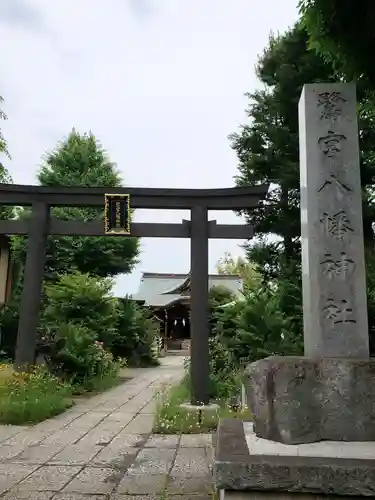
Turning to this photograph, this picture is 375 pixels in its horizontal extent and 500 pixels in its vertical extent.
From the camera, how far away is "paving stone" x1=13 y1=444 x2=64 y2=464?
5.05 m

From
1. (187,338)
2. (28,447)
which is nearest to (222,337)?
(28,447)

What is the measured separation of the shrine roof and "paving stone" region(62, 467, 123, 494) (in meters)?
27.4

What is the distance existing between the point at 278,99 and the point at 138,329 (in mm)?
11565

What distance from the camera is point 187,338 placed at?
3462 cm

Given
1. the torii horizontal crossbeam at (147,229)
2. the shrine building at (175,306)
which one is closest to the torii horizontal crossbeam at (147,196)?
the torii horizontal crossbeam at (147,229)

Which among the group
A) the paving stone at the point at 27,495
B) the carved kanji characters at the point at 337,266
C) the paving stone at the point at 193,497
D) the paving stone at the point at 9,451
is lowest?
the paving stone at the point at 9,451

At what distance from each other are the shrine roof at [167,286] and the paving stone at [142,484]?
27536 mm

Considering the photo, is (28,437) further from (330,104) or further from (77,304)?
(77,304)

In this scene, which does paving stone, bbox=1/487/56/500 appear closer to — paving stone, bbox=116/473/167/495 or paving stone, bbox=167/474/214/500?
paving stone, bbox=116/473/167/495

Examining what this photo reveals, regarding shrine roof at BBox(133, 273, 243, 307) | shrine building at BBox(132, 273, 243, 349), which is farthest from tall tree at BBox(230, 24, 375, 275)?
shrine roof at BBox(133, 273, 243, 307)

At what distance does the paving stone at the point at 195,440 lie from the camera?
19.4ft

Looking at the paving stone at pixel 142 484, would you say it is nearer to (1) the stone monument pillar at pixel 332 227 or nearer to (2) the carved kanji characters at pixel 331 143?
(1) the stone monument pillar at pixel 332 227

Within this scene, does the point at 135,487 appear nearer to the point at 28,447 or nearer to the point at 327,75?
the point at 28,447

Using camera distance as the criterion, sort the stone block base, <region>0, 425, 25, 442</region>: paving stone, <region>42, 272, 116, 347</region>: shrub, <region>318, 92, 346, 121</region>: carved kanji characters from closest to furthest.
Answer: the stone block base, <region>318, 92, 346, 121</region>: carved kanji characters, <region>0, 425, 25, 442</region>: paving stone, <region>42, 272, 116, 347</region>: shrub
